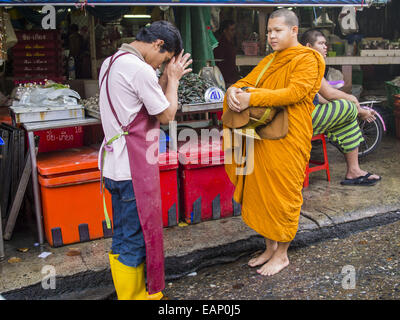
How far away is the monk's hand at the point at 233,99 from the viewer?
143 inches

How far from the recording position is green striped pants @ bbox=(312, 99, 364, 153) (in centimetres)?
538

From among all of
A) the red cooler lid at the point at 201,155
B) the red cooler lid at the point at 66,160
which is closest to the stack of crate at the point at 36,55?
the red cooler lid at the point at 66,160

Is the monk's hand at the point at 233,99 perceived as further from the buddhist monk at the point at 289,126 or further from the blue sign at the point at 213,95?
the blue sign at the point at 213,95

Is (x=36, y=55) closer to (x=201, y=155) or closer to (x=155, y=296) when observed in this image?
(x=201, y=155)

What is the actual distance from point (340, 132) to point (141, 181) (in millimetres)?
3276

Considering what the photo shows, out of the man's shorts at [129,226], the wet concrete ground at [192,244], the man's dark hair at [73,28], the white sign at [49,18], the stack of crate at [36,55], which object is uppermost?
the man's dark hair at [73,28]

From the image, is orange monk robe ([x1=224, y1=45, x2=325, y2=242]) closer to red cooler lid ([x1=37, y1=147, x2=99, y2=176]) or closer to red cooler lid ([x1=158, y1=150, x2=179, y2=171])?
red cooler lid ([x1=158, y1=150, x2=179, y2=171])

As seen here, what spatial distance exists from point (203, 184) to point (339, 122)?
1943 millimetres

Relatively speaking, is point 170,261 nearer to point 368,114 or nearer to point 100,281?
point 100,281

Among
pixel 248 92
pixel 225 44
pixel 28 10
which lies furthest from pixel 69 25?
pixel 248 92

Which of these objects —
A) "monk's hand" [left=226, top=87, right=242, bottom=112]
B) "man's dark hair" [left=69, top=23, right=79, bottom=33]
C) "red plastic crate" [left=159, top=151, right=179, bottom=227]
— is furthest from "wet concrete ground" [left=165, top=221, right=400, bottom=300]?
"man's dark hair" [left=69, top=23, right=79, bottom=33]

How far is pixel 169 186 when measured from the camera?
444 cm

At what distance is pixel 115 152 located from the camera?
303 centimetres

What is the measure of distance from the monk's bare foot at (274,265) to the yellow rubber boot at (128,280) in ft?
3.55
